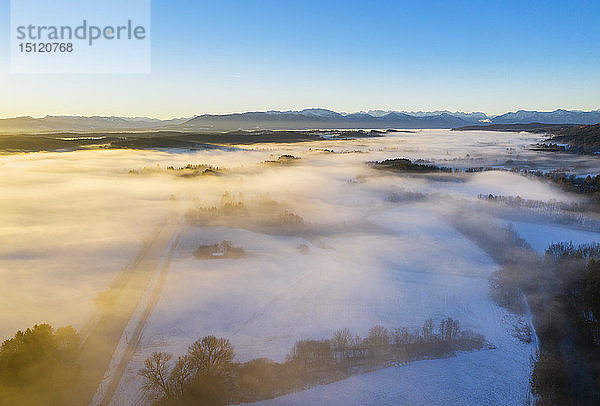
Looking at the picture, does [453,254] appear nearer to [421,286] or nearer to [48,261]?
[421,286]

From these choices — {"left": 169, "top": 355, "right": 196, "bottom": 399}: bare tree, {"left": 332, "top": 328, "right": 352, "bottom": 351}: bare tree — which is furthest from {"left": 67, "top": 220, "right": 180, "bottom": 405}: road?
{"left": 332, "top": 328, "right": 352, "bottom": 351}: bare tree

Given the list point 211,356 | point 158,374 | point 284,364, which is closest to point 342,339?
point 284,364

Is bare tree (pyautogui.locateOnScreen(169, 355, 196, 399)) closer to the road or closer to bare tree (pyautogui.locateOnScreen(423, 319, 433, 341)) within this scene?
the road

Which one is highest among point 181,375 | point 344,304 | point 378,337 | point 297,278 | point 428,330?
point 297,278

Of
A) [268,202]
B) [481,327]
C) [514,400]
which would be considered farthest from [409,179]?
[514,400]

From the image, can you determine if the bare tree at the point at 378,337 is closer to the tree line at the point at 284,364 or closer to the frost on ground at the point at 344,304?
the tree line at the point at 284,364

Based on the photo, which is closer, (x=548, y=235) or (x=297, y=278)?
(x=297, y=278)

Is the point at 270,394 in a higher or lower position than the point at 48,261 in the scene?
lower

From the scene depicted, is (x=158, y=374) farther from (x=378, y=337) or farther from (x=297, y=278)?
(x=297, y=278)
